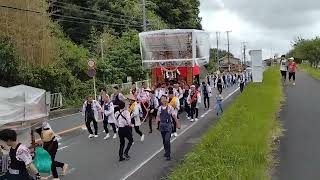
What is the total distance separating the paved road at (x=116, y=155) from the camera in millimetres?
12419

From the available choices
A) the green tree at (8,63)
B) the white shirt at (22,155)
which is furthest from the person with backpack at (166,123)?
the green tree at (8,63)

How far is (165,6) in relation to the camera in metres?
67.9

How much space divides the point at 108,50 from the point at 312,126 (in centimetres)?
3126

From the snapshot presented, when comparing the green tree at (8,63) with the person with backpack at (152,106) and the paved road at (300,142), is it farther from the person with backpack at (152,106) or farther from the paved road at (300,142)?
the paved road at (300,142)

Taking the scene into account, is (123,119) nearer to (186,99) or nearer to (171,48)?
(186,99)

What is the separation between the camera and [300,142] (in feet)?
49.3

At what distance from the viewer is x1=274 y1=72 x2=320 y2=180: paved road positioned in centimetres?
1136

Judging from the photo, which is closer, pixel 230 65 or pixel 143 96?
pixel 143 96

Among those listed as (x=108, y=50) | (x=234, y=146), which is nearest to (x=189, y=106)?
(x=234, y=146)

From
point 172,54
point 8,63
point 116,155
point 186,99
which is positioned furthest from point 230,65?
point 116,155

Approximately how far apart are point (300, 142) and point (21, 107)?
8.17 metres

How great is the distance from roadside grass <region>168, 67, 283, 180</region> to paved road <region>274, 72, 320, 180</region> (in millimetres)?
344

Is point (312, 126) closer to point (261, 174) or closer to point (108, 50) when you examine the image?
point (261, 174)

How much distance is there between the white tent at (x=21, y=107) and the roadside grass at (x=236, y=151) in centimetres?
328
